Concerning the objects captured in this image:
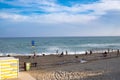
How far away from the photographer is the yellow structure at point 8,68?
44.1ft

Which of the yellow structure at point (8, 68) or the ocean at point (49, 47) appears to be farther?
the ocean at point (49, 47)

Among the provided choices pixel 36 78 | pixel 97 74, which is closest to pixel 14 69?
pixel 36 78

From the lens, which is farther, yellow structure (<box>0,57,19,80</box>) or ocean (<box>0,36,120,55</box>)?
ocean (<box>0,36,120,55</box>)

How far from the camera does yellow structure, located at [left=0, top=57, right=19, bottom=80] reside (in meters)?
13.4

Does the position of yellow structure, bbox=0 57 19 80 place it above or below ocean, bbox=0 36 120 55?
below

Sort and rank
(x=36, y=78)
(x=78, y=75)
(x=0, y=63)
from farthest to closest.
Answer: (x=78, y=75), (x=36, y=78), (x=0, y=63)

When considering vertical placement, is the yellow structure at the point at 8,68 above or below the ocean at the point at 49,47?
below

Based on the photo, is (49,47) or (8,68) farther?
(49,47)

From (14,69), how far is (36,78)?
5.56 ft

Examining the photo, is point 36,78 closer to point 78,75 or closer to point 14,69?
point 14,69

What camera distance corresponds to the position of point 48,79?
48.0ft

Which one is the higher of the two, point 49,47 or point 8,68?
point 49,47

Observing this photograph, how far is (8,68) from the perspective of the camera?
539 inches

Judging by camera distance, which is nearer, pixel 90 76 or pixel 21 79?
pixel 21 79
